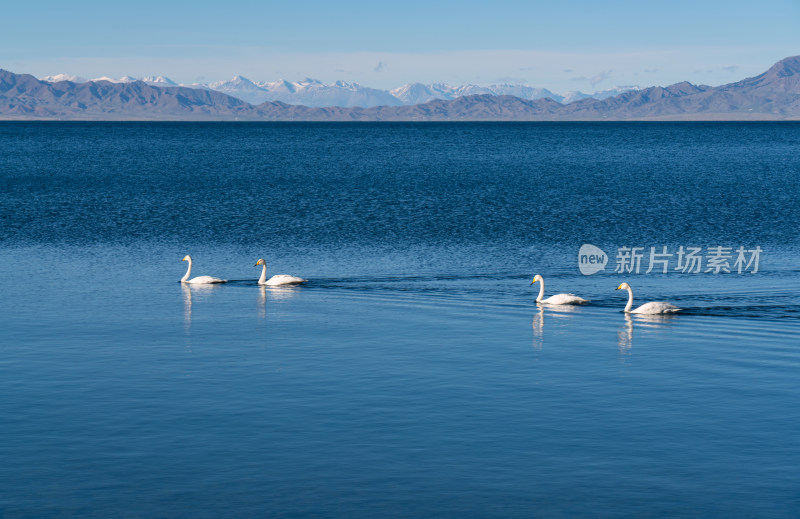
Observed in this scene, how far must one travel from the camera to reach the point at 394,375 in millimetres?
26203

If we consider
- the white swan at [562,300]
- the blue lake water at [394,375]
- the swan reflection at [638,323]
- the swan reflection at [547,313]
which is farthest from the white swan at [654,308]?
the white swan at [562,300]

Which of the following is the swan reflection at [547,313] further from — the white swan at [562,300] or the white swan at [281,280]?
the white swan at [281,280]

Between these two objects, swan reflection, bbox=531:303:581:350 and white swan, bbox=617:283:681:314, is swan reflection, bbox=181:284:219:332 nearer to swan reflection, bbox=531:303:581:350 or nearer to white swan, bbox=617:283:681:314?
swan reflection, bbox=531:303:581:350

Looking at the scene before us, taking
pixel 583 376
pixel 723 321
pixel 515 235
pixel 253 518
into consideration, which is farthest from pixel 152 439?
pixel 515 235

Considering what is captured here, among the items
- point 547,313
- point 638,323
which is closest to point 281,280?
point 547,313

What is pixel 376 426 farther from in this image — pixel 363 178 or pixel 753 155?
pixel 753 155

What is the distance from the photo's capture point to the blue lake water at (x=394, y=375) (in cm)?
1838

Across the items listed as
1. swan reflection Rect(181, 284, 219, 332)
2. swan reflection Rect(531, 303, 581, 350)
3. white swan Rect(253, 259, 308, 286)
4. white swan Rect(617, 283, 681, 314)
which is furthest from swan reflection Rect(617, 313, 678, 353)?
swan reflection Rect(181, 284, 219, 332)

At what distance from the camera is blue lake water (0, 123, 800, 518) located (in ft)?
60.3

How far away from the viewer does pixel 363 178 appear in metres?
115

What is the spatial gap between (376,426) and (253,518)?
518 centimetres

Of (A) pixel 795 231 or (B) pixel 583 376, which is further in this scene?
(A) pixel 795 231

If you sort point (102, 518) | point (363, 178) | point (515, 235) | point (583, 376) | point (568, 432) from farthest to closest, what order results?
point (363, 178) < point (515, 235) < point (583, 376) < point (568, 432) < point (102, 518)

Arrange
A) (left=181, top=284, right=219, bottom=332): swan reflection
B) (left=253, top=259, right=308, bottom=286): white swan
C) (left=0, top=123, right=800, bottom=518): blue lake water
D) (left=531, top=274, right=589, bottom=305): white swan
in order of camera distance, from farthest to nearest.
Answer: (left=253, top=259, right=308, bottom=286): white swan, (left=531, top=274, right=589, bottom=305): white swan, (left=181, top=284, right=219, bottom=332): swan reflection, (left=0, top=123, right=800, bottom=518): blue lake water
